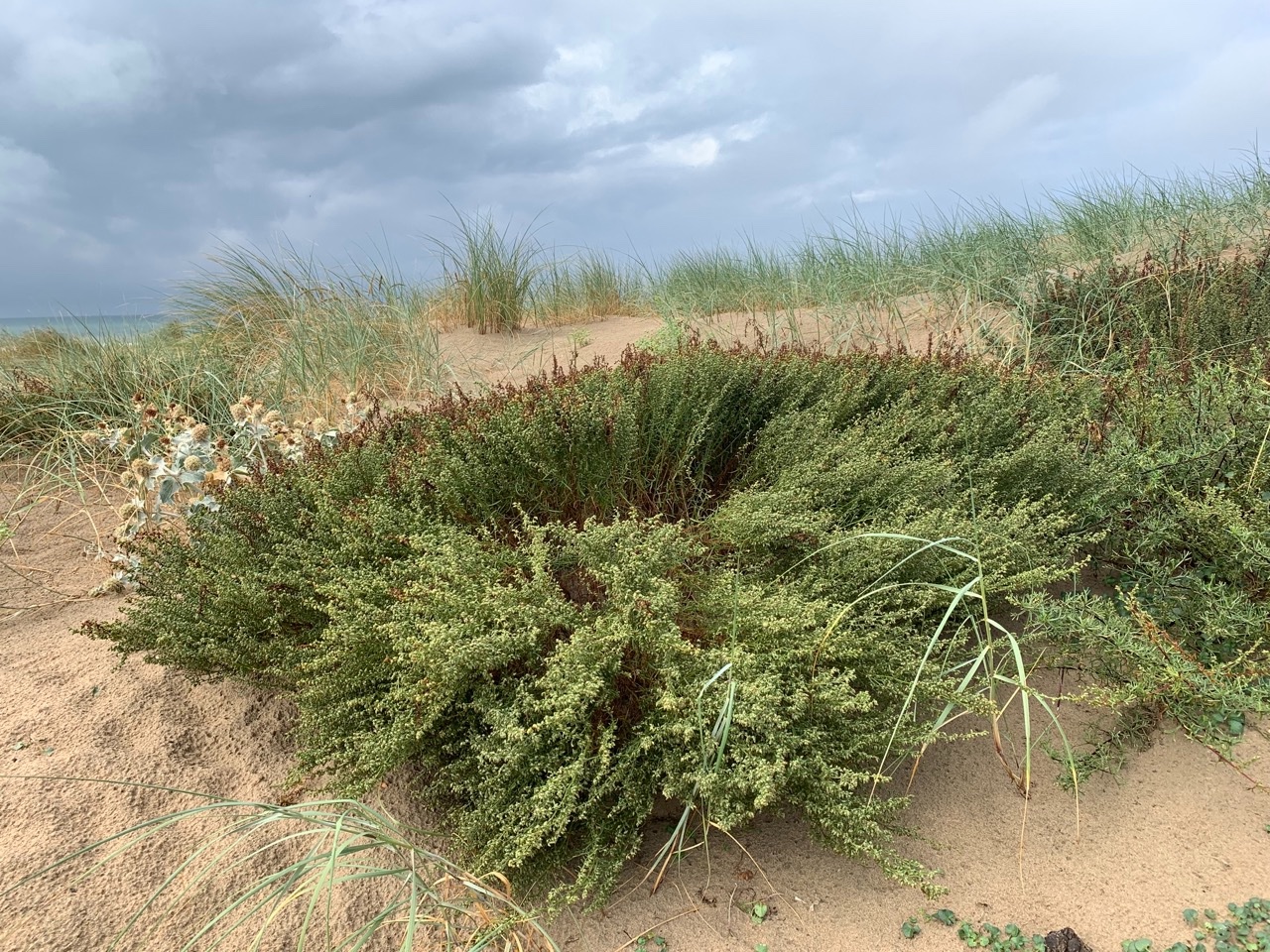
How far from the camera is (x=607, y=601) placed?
212 cm

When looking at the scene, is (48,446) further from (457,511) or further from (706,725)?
(706,725)

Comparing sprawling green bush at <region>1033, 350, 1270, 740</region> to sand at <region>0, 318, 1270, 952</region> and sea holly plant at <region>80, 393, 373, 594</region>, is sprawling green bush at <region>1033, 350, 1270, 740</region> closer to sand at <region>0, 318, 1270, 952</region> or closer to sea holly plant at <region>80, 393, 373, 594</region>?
sand at <region>0, 318, 1270, 952</region>

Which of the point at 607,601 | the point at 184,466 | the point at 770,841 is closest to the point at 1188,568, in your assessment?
the point at 770,841

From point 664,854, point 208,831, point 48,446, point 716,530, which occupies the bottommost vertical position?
point 664,854

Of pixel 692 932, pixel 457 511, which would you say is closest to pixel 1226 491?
pixel 692 932

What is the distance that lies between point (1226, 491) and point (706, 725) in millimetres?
2120

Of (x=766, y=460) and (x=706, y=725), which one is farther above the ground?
(x=766, y=460)

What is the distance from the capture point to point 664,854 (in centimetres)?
189

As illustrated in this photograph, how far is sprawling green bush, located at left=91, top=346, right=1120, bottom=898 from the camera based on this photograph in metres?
1.72

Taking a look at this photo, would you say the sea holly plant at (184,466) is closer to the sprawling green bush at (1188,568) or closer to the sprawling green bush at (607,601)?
the sprawling green bush at (607,601)

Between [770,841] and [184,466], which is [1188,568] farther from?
[184,466]

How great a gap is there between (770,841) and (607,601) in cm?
72

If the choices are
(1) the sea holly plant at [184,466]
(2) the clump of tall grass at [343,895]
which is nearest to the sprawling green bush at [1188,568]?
(2) the clump of tall grass at [343,895]

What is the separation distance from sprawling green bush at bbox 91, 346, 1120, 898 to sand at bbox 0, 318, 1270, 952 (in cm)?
16
